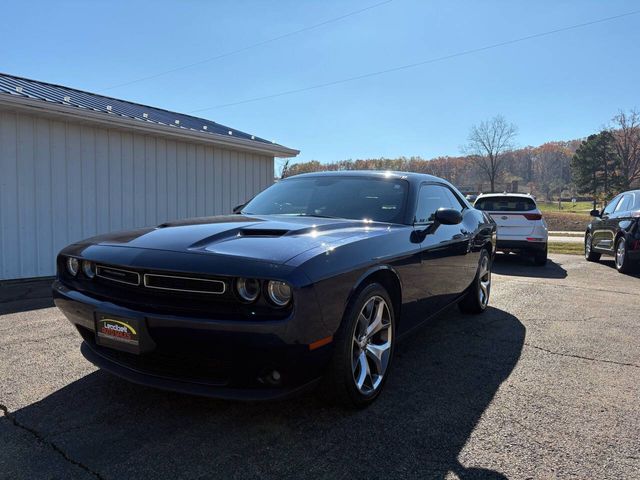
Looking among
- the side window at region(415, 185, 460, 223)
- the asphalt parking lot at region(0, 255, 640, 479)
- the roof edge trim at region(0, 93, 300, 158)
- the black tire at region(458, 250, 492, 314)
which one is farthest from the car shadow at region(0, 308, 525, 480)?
the roof edge trim at region(0, 93, 300, 158)

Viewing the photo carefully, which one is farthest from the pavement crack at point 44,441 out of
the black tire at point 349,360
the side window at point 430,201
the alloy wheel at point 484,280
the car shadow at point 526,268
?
the car shadow at point 526,268

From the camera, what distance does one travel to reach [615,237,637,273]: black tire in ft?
27.0

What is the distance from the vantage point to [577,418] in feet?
8.74

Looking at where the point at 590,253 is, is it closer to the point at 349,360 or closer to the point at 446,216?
the point at 446,216

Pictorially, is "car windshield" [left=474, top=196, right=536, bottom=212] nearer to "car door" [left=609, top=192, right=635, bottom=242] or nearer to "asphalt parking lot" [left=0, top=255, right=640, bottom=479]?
"car door" [left=609, top=192, right=635, bottom=242]

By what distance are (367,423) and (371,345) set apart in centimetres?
46

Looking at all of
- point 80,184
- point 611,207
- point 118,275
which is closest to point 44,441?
point 118,275

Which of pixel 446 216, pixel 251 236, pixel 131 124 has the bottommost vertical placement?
pixel 251 236

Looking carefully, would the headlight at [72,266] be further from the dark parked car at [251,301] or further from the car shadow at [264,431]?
the car shadow at [264,431]

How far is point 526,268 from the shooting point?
934 centimetres

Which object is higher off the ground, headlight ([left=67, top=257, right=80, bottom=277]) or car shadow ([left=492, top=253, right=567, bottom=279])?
headlight ([left=67, top=257, right=80, bottom=277])

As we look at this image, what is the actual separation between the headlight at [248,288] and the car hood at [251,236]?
0.12 meters

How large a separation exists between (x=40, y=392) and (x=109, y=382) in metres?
0.40

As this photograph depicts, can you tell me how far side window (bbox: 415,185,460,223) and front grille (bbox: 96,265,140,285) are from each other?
2.09 metres
